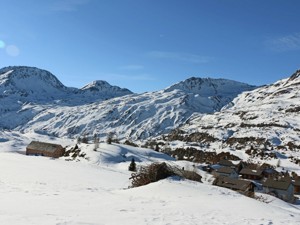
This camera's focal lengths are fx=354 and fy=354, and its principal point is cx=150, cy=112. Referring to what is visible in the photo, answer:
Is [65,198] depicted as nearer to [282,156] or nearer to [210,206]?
[210,206]

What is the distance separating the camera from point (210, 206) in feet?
42.4

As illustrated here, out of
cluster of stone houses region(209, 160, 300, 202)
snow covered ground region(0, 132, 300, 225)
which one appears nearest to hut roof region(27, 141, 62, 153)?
cluster of stone houses region(209, 160, 300, 202)

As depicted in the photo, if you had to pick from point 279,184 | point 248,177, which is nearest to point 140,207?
point 279,184

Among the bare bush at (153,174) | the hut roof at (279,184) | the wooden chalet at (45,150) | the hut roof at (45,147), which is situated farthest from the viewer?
the hut roof at (45,147)

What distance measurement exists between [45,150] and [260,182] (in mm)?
56110

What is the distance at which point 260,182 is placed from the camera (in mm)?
91188

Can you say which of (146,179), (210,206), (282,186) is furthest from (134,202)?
(282,186)

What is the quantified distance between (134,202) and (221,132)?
615 ft

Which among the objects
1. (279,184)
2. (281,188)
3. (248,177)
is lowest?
(248,177)

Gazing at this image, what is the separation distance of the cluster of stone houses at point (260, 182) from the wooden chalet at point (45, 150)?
39405 millimetres

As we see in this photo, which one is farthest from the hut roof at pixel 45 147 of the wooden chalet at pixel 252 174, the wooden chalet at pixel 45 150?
the wooden chalet at pixel 252 174

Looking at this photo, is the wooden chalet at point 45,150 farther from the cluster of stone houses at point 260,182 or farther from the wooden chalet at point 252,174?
the wooden chalet at point 252,174

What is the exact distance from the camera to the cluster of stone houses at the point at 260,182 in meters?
66.6

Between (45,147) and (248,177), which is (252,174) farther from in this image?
(45,147)
